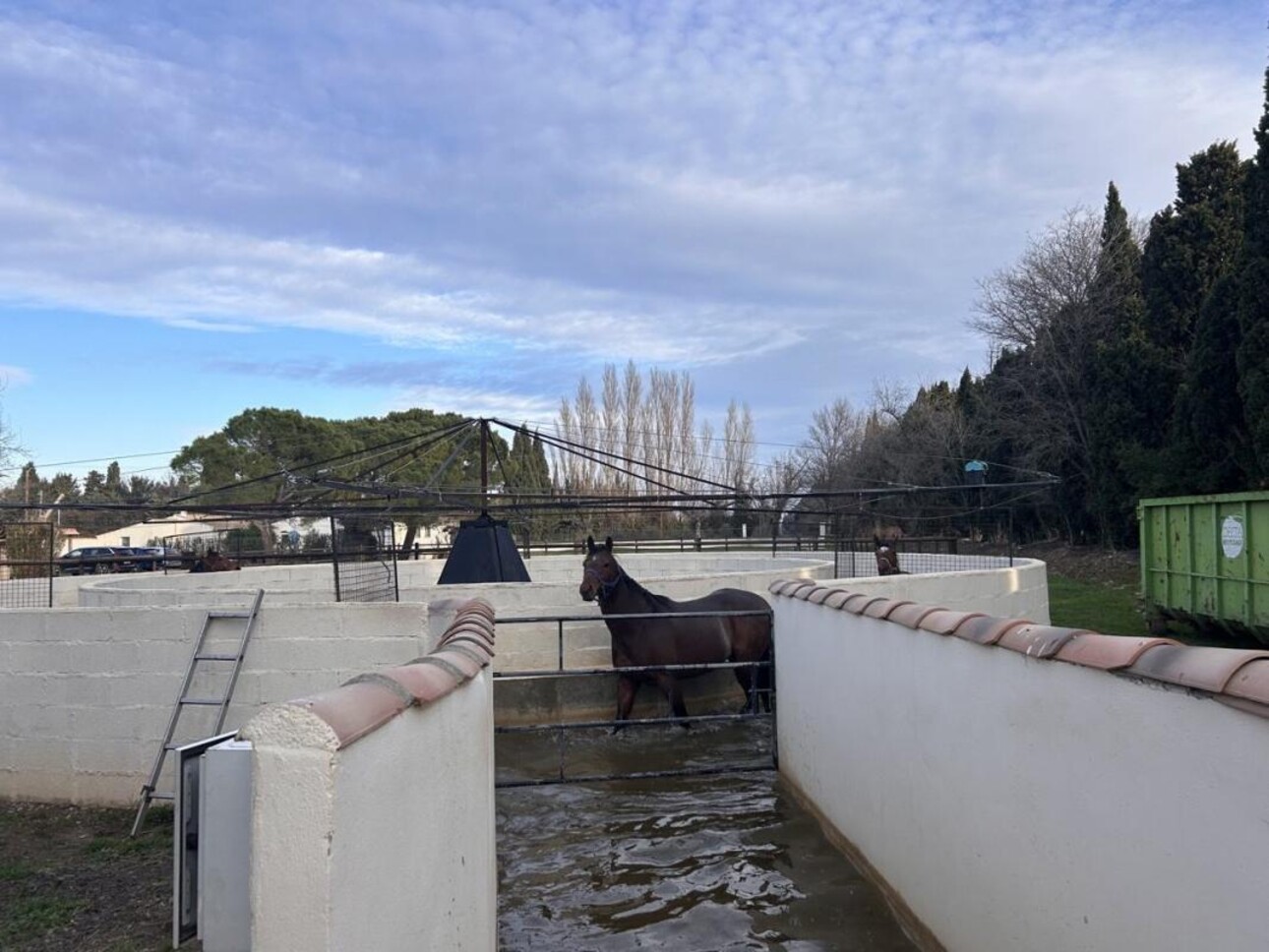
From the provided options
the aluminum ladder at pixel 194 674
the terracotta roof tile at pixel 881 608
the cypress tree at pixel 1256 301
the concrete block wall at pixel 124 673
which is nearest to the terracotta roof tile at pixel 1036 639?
the terracotta roof tile at pixel 881 608

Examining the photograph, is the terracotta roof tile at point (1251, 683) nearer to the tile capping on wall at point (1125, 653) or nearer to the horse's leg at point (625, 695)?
the tile capping on wall at point (1125, 653)

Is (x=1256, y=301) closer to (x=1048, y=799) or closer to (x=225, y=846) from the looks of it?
(x=1048, y=799)

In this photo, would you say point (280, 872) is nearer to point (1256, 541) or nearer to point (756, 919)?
point (756, 919)

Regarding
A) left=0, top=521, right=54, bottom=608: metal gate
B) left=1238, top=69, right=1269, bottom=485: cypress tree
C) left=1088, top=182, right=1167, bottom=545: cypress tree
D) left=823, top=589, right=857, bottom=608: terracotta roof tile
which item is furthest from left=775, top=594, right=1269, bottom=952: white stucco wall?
left=1088, top=182, right=1167, bottom=545: cypress tree

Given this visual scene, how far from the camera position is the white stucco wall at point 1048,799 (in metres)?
2.24

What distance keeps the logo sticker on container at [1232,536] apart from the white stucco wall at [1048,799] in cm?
964

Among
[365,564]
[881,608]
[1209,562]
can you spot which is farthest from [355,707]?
[1209,562]

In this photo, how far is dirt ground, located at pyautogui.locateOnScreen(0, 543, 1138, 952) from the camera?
4395 millimetres

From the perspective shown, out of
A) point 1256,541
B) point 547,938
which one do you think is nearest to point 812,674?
point 547,938

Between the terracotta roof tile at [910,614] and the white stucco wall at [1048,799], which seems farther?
the terracotta roof tile at [910,614]

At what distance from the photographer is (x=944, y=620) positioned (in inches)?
161

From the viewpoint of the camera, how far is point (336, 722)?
194cm

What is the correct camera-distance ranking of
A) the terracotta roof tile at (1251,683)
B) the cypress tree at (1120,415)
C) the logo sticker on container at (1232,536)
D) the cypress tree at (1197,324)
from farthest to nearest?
the cypress tree at (1120,415)
the cypress tree at (1197,324)
the logo sticker on container at (1232,536)
the terracotta roof tile at (1251,683)

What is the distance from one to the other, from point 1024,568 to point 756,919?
8.20 meters
